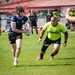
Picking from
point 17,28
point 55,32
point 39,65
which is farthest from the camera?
point 55,32

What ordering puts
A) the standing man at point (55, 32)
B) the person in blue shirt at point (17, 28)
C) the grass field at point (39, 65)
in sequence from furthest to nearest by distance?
the standing man at point (55, 32) → the person in blue shirt at point (17, 28) → the grass field at point (39, 65)

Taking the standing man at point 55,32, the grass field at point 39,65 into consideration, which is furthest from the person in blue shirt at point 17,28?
the standing man at point 55,32

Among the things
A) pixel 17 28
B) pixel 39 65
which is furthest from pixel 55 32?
pixel 17 28

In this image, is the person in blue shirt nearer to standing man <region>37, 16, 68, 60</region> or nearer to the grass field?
the grass field

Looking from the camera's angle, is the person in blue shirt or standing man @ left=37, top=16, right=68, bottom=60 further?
standing man @ left=37, top=16, right=68, bottom=60

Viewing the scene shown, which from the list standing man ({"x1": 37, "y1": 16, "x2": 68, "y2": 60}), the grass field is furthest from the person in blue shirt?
standing man ({"x1": 37, "y1": 16, "x2": 68, "y2": 60})

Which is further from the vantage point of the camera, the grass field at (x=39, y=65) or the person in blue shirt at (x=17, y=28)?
the person in blue shirt at (x=17, y=28)

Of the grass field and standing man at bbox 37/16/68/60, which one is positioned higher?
standing man at bbox 37/16/68/60

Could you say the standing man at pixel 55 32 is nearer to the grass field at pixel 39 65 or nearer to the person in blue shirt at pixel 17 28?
the grass field at pixel 39 65

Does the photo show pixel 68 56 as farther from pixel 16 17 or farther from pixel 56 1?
pixel 56 1

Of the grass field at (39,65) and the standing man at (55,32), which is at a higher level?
the standing man at (55,32)

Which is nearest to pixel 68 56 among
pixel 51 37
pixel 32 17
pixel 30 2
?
pixel 51 37

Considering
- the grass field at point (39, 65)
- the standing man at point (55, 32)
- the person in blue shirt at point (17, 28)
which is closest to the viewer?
the grass field at point (39, 65)

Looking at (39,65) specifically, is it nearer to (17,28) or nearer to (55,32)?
(17,28)
